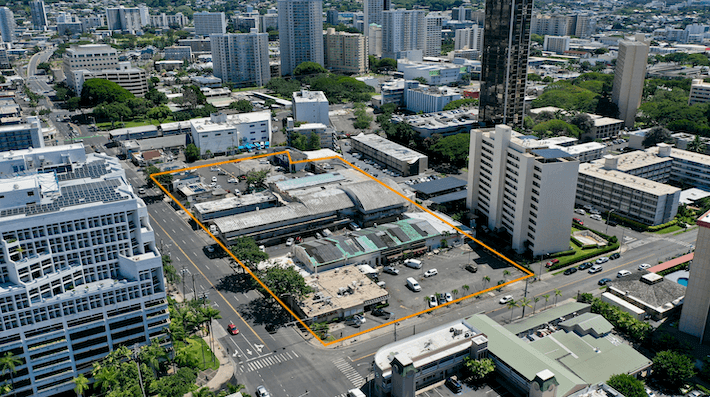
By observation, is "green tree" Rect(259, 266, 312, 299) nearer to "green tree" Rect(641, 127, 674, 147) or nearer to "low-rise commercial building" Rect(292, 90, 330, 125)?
"low-rise commercial building" Rect(292, 90, 330, 125)

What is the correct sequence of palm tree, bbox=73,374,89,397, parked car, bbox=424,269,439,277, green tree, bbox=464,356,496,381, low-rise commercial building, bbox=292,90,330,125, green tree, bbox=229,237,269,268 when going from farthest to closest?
low-rise commercial building, bbox=292,90,330,125, parked car, bbox=424,269,439,277, green tree, bbox=229,237,269,268, green tree, bbox=464,356,496,381, palm tree, bbox=73,374,89,397

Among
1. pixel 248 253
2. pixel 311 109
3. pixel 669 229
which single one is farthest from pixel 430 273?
pixel 311 109

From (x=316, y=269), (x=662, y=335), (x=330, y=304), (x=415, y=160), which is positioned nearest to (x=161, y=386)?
(x=330, y=304)

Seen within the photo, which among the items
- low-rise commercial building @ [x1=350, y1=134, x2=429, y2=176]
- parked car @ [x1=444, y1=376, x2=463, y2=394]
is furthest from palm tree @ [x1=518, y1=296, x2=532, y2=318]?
low-rise commercial building @ [x1=350, y1=134, x2=429, y2=176]

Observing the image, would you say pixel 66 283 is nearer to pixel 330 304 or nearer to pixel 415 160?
pixel 330 304

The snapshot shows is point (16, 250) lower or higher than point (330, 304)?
higher
